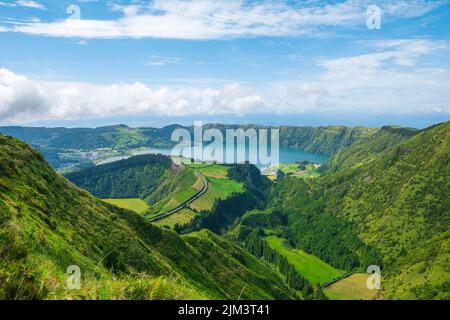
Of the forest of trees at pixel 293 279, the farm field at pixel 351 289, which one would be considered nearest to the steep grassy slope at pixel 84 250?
the forest of trees at pixel 293 279

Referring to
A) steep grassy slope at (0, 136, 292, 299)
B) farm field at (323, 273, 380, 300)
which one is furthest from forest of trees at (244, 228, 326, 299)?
steep grassy slope at (0, 136, 292, 299)

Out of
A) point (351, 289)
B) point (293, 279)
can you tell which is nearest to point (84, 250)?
point (293, 279)

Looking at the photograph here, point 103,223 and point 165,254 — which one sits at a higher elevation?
point 103,223

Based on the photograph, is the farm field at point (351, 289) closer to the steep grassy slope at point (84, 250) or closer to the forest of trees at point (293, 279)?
the forest of trees at point (293, 279)
